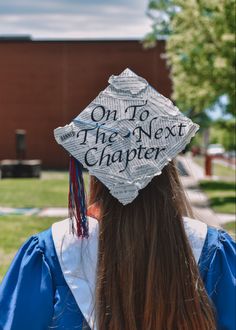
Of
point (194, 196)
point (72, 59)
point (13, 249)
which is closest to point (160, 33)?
point (72, 59)

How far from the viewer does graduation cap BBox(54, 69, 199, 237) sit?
192 cm

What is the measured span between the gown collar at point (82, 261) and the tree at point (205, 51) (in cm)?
1310

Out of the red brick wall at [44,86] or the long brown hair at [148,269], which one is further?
the red brick wall at [44,86]

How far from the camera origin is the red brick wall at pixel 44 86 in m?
40.9

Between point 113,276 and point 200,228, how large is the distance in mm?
310

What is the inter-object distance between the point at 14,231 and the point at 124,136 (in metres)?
9.40

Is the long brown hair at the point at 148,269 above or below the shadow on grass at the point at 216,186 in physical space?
above

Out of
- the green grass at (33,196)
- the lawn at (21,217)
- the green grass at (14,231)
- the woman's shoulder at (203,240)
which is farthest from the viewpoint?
the green grass at (33,196)

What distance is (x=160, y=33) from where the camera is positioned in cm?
3328

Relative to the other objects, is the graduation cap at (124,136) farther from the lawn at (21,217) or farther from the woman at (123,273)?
the lawn at (21,217)

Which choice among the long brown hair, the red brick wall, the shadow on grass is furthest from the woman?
the red brick wall

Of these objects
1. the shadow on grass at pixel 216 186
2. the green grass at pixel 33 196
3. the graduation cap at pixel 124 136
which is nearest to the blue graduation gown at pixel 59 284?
the graduation cap at pixel 124 136

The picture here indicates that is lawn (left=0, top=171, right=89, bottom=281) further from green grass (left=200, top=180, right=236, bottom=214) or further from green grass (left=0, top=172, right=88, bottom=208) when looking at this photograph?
green grass (left=200, top=180, right=236, bottom=214)

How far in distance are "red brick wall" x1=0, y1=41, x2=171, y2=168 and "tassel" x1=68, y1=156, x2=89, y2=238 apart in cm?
3877
